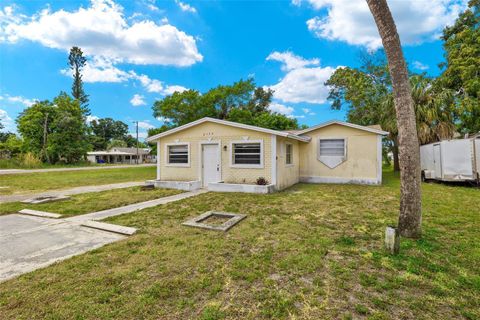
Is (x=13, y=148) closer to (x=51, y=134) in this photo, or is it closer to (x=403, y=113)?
(x=51, y=134)

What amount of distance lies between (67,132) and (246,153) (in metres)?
31.7

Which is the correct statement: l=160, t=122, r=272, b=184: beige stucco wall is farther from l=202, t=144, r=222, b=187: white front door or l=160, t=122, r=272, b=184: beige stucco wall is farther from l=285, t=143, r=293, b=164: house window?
l=285, t=143, r=293, b=164: house window

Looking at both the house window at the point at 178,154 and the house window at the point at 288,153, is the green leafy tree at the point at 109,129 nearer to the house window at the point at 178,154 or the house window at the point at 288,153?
the house window at the point at 178,154

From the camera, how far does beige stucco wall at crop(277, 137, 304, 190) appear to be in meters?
9.84

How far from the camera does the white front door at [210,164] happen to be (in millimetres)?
10485

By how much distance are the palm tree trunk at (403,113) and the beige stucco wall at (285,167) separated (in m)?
6.00

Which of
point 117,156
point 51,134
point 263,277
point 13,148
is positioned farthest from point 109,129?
point 263,277

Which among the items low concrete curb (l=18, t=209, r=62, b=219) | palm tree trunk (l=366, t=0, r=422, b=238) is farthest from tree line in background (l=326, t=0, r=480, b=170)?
low concrete curb (l=18, t=209, r=62, b=219)

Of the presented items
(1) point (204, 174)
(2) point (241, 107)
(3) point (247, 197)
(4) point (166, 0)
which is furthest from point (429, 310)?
(2) point (241, 107)

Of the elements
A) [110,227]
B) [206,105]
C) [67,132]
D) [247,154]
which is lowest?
[110,227]

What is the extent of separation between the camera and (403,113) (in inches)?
149

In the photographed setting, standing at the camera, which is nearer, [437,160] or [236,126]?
[236,126]

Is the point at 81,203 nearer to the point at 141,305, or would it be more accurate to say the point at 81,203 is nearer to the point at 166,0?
the point at 141,305

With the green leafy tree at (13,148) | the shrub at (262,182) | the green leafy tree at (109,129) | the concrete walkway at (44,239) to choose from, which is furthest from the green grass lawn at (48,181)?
the green leafy tree at (109,129)
